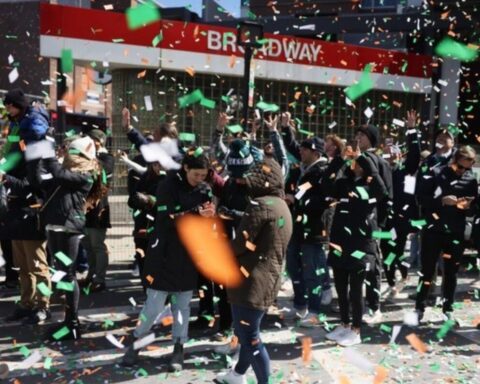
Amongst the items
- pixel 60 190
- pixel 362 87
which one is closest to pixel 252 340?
pixel 60 190

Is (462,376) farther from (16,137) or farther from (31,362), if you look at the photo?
(16,137)

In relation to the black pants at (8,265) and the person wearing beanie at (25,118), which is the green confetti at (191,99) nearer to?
the black pants at (8,265)

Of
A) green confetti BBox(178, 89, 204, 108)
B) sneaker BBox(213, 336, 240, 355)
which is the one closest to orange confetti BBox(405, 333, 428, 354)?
sneaker BBox(213, 336, 240, 355)

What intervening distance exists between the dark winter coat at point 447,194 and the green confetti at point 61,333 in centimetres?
355

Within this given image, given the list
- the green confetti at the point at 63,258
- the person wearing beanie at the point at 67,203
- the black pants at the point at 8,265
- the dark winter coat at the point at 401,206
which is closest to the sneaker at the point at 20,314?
the person wearing beanie at the point at 67,203

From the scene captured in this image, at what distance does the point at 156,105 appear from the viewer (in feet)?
46.3

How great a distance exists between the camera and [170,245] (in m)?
4.35

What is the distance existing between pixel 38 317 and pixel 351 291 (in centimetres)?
292

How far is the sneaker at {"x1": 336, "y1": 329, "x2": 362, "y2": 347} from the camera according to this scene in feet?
16.6

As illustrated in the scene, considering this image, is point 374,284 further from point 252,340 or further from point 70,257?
point 70,257

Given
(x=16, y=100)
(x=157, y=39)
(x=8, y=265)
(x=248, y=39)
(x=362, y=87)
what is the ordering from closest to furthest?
(x=16, y=100) → (x=8, y=265) → (x=248, y=39) → (x=157, y=39) → (x=362, y=87)

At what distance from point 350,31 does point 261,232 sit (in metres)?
15.8

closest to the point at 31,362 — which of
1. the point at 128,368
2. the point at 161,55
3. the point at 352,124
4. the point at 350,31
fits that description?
the point at 128,368

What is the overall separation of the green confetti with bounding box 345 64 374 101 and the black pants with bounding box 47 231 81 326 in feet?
40.3
